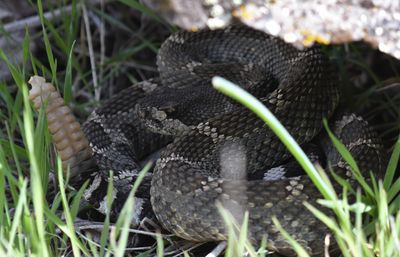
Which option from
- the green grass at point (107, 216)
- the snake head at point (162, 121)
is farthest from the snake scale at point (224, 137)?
the green grass at point (107, 216)

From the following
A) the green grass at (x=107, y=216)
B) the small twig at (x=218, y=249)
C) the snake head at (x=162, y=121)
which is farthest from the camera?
the snake head at (x=162, y=121)

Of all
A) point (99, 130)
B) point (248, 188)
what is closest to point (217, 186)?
point (248, 188)

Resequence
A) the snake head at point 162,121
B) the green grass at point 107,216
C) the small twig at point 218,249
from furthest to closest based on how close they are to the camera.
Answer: the snake head at point 162,121
the small twig at point 218,249
the green grass at point 107,216

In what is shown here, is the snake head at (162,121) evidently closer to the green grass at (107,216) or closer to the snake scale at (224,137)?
the snake scale at (224,137)

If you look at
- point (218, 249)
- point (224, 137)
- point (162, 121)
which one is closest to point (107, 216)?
point (218, 249)

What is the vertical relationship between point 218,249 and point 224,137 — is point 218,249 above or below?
below

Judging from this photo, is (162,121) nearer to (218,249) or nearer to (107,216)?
(218,249)

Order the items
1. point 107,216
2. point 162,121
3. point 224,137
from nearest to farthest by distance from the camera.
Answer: point 107,216
point 224,137
point 162,121

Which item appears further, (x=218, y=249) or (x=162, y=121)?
(x=162, y=121)
